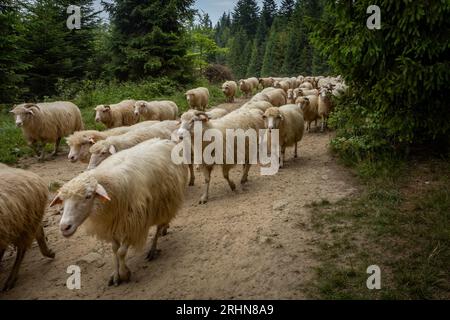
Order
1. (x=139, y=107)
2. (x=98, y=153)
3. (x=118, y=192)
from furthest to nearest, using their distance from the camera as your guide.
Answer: (x=139, y=107)
(x=98, y=153)
(x=118, y=192)

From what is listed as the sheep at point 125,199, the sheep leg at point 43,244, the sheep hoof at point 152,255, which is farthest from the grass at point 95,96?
the sheep hoof at point 152,255

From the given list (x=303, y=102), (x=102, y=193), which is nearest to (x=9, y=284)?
(x=102, y=193)

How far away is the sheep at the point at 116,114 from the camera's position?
37.3ft

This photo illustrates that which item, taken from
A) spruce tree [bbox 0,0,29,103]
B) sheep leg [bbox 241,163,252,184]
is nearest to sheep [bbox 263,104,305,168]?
sheep leg [bbox 241,163,252,184]

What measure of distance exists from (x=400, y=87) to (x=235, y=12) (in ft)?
267

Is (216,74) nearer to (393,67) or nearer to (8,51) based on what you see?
(8,51)

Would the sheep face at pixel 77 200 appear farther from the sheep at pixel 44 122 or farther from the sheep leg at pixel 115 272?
the sheep at pixel 44 122

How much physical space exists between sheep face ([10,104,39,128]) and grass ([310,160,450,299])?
8.39m

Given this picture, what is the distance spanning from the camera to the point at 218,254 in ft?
16.7

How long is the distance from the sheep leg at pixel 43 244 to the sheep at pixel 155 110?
6855 mm

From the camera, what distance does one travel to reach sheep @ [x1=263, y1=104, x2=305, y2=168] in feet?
28.5

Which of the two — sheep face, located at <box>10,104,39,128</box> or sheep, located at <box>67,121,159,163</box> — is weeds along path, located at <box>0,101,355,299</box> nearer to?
sheep, located at <box>67,121,159,163</box>

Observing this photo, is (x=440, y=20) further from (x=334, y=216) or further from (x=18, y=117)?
(x=18, y=117)

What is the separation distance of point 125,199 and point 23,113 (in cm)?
721
